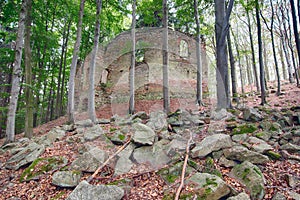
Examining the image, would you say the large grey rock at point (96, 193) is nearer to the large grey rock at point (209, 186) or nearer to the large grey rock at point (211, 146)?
the large grey rock at point (209, 186)

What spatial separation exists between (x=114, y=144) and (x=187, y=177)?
6.49 ft

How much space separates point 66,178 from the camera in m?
2.82

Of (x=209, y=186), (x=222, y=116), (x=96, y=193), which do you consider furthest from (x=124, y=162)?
(x=222, y=116)

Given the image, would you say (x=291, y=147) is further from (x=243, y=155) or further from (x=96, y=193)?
(x=96, y=193)

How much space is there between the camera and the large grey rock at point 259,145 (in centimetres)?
301

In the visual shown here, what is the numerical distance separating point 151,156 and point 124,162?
530 mm

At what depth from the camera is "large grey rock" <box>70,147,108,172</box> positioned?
3.06 meters

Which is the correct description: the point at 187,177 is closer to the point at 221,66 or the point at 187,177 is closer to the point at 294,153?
the point at 294,153

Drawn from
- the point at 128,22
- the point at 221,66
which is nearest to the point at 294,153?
the point at 221,66

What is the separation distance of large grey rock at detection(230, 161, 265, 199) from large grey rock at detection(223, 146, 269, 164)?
176 millimetres

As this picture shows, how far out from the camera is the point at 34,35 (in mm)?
8727

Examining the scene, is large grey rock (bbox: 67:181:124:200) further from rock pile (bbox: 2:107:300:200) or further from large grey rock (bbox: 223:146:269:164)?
large grey rock (bbox: 223:146:269:164)

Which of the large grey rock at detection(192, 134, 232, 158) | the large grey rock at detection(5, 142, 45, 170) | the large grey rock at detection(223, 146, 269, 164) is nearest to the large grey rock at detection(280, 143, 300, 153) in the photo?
the large grey rock at detection(223, 146, 269, 164)

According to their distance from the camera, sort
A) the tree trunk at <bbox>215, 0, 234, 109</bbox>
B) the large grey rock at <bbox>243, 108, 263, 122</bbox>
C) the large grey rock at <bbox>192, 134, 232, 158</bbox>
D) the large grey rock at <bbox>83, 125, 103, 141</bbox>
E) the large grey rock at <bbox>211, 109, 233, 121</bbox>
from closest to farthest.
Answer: the large grey rock at <bbox>192, 134, 232, 158</bbox>
the large grey rock at <bbox>83, 125, 103, 141</bbox>
the large grey rock at <bbox>243, 108, 263, 122</bbox>
the large grey rock at <bbox>211, 109, 233, 121</bbox>
the tree trunk at <bbox>215, 0, 234, 109</bbox>
